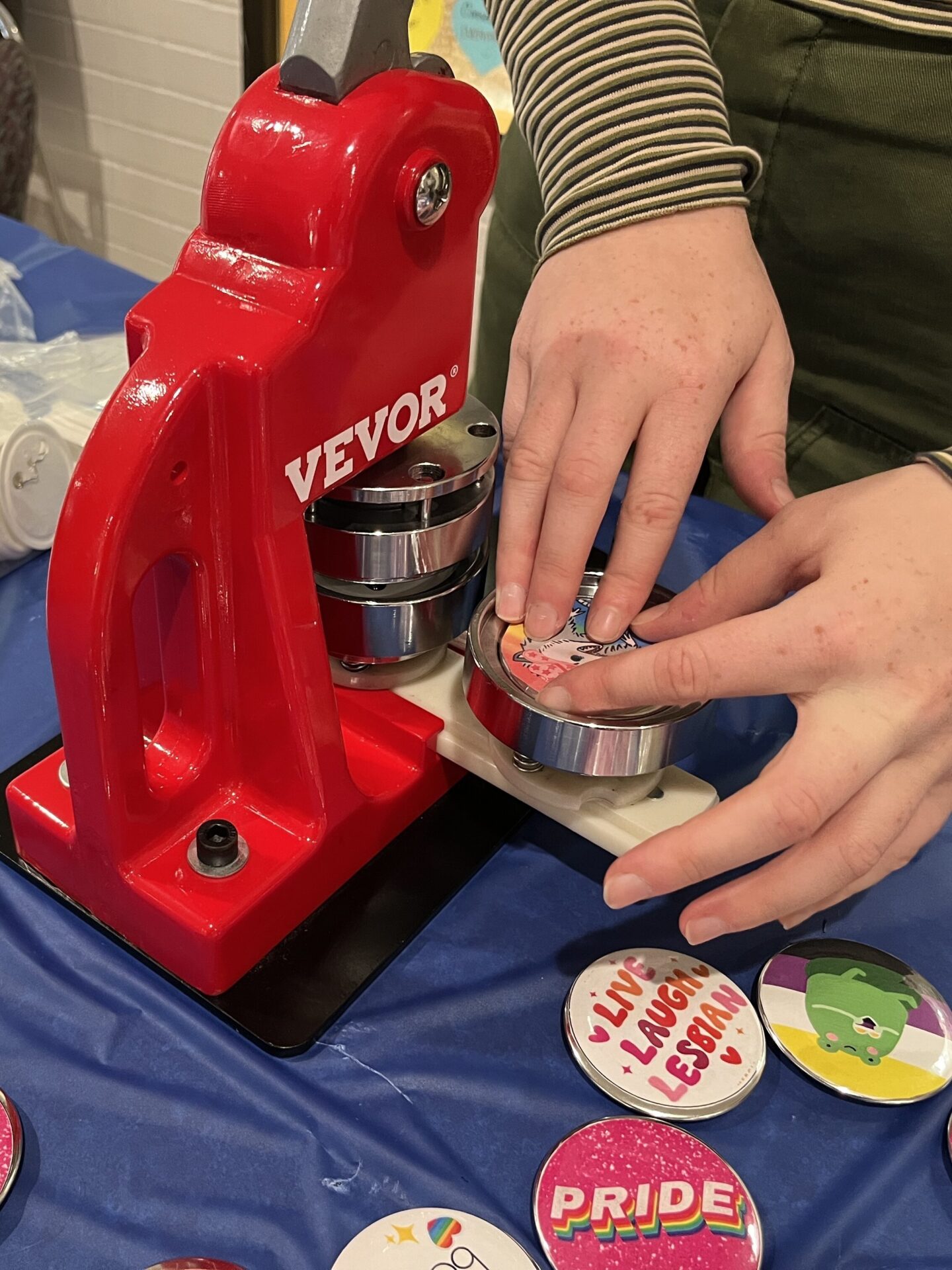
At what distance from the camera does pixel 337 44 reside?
0.55 m

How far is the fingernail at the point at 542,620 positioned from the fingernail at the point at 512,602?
0.01 m

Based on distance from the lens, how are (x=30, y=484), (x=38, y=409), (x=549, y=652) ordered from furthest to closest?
(x=38, y=409), (x=30, y=484), (x=549, y=652)

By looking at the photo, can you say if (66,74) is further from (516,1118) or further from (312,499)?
(516,1118)

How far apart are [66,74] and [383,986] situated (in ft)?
9.72

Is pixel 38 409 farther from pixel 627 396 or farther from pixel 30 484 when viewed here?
pixel 627 396

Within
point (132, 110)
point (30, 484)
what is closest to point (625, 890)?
A: point (30, 484)

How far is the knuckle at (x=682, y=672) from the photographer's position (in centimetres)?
60

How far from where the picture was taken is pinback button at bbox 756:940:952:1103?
639 mm

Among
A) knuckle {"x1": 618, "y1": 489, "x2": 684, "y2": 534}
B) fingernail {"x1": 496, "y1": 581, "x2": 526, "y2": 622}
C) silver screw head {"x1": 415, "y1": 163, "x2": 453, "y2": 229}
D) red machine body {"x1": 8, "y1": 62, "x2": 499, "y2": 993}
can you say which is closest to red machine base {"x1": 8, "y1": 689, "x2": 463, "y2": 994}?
red machine body {"x1": 8, "y1": 62, "x2": 499, "y2": 993}

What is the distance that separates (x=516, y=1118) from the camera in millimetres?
605

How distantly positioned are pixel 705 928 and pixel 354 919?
0.24 metres

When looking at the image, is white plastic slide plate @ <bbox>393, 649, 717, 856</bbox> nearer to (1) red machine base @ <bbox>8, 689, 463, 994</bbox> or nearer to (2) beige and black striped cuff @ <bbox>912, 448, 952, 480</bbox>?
(1) red machine base @ <bbox>8, 689, 463, 994</bbox>

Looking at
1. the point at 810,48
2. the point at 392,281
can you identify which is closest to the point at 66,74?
the point at 810,48

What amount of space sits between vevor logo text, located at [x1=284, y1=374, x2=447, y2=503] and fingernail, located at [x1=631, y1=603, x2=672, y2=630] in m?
0.19
